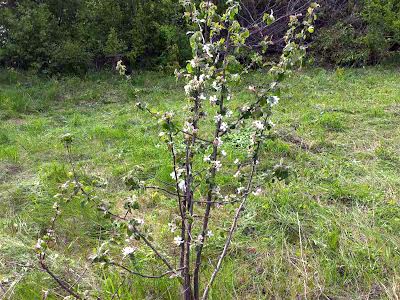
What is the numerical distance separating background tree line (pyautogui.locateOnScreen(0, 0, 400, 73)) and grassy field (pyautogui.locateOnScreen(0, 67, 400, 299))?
A: 6.52 feet

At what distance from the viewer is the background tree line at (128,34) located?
7.58 meters

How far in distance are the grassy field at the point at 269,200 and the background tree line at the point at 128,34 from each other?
1.99m

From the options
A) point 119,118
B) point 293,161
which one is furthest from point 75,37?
point 293,161

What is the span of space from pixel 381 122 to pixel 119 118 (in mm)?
3085

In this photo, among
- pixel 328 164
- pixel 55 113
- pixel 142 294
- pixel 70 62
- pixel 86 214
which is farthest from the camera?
pixel 70 62

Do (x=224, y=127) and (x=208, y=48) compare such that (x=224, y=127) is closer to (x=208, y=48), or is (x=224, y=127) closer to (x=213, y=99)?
(x=213, y=99)

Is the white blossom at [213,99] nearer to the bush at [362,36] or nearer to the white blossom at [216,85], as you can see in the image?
the white blossom at [216,85]

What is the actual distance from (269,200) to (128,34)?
6.06m

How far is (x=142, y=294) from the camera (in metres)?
2.12

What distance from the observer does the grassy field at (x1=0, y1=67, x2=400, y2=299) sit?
222 centimetres

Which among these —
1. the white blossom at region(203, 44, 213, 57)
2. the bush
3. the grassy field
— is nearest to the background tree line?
the bush

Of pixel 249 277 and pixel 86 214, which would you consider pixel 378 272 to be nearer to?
pixel 249 277

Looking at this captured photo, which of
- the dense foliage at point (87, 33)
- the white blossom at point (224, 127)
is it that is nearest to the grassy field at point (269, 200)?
the white blossom at point (224, 127)

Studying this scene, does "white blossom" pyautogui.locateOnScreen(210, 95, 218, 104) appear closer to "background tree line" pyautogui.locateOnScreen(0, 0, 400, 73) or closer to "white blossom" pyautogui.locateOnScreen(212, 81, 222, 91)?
"white blossom" pyautogui.locateOnScreen(212, 81, 222, 91)
